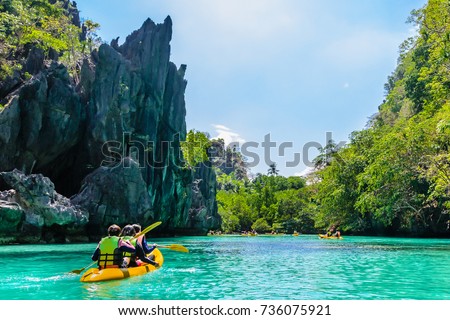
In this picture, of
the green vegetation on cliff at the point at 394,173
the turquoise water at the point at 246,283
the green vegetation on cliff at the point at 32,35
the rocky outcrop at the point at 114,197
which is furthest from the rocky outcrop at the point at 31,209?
the green vegetation on cliff at the point at 394,173

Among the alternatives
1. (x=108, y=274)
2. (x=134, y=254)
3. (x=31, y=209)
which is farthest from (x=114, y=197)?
(x=108, y=274)

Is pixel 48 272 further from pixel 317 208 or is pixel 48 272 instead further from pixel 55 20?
pixel 317 208

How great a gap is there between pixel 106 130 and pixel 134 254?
68.8 feet

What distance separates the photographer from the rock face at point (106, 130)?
26.2 meters

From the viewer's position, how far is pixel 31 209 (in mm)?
23500

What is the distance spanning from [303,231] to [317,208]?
28.1ft

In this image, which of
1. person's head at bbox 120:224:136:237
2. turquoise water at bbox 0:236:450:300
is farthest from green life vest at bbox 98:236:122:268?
person's head at bbox 120:224:136:237

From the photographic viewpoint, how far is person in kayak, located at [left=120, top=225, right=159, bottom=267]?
10.5 metres

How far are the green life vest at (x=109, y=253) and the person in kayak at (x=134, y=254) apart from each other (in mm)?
657

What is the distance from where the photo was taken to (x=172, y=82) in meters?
38.9

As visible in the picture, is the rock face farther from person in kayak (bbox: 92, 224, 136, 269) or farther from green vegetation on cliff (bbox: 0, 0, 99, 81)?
person in kayak (bbox: 92, 224, 136, 269)

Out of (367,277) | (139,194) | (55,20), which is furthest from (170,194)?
(367,277)

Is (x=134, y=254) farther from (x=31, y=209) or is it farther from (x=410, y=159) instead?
(x=410, y=159)

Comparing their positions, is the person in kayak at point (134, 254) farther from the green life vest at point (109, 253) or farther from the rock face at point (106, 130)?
the rock face at point (106, 130)
